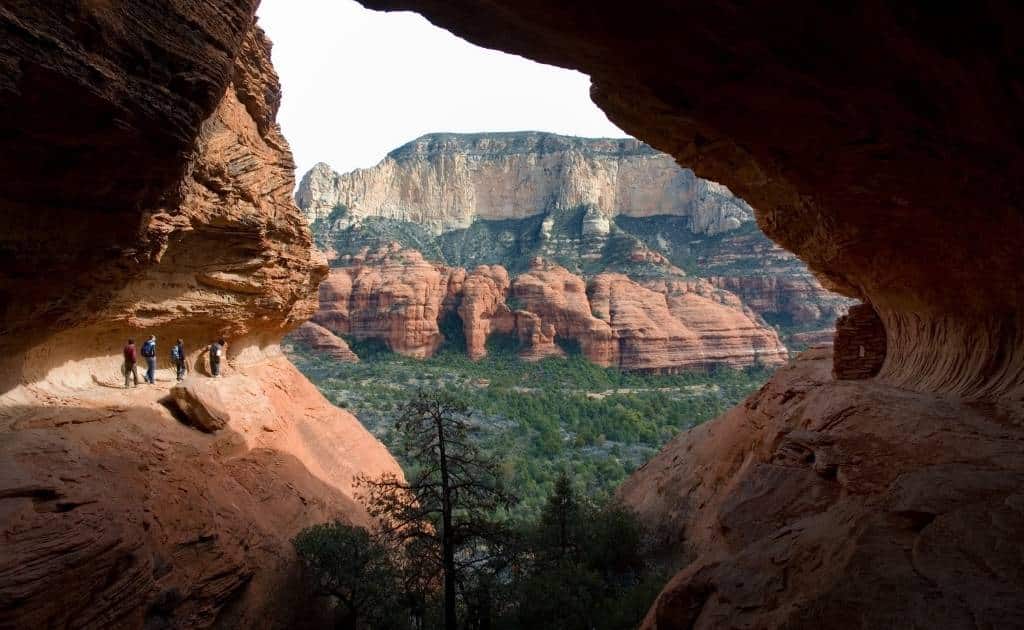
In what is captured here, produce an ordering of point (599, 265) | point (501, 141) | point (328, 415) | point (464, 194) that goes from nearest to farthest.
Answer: point (328, 415), point (599, 265), point (464, 194), point (501, 141)

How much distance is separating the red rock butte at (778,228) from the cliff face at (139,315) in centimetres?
4

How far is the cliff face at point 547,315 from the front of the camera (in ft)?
215

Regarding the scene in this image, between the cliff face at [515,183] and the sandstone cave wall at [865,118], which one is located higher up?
the cliff face at [515,183]

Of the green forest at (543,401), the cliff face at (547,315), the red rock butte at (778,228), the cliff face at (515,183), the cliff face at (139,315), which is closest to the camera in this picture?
the red rock butte at (778,228)

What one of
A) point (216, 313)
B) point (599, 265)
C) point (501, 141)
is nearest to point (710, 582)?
point (216, 313)

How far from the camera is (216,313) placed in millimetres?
13586

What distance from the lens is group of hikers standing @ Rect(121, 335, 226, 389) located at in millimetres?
10841

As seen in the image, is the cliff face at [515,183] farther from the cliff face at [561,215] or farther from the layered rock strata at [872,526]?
the layered rock strata at [872,526]

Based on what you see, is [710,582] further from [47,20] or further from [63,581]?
[47,20]

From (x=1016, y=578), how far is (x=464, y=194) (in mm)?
106483

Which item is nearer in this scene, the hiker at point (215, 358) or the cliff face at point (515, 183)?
the hiker at point (215, 358)

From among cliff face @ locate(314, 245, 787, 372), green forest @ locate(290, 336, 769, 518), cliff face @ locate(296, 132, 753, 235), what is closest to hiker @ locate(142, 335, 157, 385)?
green forest @ locate(290, 336, 769, 518)

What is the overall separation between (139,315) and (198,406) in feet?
8.16

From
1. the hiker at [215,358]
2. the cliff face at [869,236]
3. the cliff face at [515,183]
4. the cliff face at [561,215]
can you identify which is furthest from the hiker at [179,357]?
the cliff face at [515,183]
